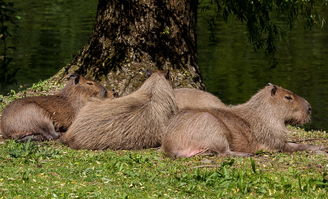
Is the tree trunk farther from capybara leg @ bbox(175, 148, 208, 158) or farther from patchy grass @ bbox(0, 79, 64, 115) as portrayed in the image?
capybara leg @ bbox(175, 148, 208, 158)

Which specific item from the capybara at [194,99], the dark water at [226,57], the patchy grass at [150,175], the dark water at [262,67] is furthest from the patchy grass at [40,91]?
the dark water at [262,67]

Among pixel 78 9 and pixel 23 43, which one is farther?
pixel 78 9

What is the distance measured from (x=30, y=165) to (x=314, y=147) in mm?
3739

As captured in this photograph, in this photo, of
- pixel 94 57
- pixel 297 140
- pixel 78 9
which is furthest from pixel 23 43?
pixel 297 140

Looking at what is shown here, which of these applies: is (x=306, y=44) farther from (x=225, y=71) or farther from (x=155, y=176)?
(x=155, y=176)

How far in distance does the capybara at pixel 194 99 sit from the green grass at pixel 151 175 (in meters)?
1.60

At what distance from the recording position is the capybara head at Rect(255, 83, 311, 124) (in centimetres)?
1097

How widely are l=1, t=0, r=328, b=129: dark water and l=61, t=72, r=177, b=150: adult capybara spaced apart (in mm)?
9386

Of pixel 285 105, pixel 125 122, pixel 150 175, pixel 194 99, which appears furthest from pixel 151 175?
pixel 194 99

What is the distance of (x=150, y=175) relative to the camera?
8.43 meters

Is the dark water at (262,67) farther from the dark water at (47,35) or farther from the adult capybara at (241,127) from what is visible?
the adult capybara at (241,127)

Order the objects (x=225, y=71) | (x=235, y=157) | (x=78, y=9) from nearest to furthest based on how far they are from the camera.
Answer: (x=235, y=157) < (x=225, y=71) < (x=78, y=9)

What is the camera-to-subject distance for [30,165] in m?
9.02

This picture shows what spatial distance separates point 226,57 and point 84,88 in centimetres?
1742
